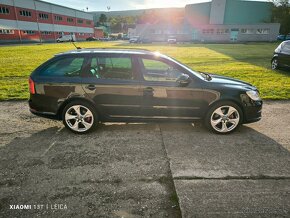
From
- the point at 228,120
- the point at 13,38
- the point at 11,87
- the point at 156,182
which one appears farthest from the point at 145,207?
the point at 13,38

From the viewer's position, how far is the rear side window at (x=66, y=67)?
4332 millimetres

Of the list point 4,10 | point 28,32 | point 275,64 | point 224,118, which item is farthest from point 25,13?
point 224,118

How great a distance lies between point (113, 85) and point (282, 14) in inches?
2554

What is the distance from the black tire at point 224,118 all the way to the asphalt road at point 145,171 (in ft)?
0.51

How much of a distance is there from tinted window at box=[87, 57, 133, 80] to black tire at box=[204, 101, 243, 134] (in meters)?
1.83

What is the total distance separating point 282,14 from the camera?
53.5 m

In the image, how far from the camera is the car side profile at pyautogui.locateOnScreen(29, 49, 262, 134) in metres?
4.23

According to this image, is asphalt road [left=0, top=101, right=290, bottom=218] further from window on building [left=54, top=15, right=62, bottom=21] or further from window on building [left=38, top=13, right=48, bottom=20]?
window on building [left=54, top=15, right=62, bottom=21]

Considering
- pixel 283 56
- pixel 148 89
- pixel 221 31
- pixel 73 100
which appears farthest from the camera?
pixel 221 31

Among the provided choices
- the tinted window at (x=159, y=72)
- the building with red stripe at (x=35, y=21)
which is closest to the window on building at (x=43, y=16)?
the building with red stripe at (x=35, y=21)

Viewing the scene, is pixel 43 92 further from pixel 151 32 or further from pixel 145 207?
pixel 151 32

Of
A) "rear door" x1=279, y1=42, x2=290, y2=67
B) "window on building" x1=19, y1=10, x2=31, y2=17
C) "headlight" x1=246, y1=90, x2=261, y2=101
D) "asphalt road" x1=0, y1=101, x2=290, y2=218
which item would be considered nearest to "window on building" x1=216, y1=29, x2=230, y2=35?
"window on building" x1=19, y1=10, x2=31, y2=17

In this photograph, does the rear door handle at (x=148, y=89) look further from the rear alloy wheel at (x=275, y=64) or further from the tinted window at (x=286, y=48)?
the rear alloy wheel at (x=275, y=64)

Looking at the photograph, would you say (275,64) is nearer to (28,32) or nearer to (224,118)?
(224,118)
